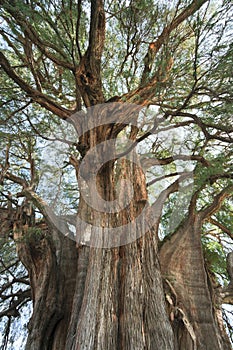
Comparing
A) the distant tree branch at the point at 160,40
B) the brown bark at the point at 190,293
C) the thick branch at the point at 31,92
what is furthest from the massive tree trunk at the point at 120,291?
the distant tree branch at the point at 160,40

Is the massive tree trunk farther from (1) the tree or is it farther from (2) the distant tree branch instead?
(2) the distant tree branch

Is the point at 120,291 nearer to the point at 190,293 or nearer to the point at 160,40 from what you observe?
the point at 190,293

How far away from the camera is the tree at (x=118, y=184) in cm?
253

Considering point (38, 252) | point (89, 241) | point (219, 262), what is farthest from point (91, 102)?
point (219, 262)

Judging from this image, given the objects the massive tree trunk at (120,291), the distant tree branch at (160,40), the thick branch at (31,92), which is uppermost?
the distant tree branch at (160,40)

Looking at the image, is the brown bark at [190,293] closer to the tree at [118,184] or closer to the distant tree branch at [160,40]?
the tree at [118,184]

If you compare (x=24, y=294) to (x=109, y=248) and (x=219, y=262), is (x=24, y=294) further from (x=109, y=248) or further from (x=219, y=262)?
(x=219, y=262)

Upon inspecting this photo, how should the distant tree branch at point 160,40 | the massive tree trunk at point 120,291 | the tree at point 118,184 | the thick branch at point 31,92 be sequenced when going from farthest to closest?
the distant tree branch at point 160,40, the thick branch at point 31,92, the tree at point 118,184, the massive tree trunk at point 120,291

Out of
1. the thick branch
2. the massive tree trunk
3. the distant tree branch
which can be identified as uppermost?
the distant tree branch

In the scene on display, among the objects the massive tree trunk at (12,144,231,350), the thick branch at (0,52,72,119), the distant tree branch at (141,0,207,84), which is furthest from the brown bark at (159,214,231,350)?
the thick branch at (0,52,72,119)

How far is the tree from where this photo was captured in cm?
253

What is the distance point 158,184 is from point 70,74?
8.28ft

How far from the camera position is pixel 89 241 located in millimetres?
2887

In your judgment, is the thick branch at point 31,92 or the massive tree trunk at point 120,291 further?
→ the thick branch at point 31,92
